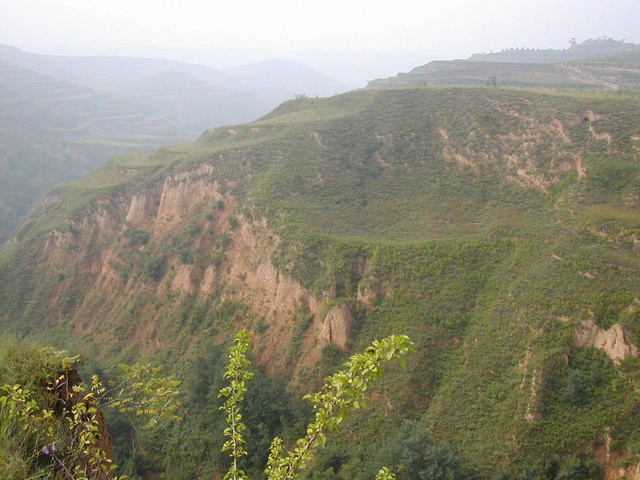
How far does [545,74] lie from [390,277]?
254 ft

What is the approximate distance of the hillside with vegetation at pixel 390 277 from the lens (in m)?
17.8

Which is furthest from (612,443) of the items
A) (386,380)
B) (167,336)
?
(167,336)

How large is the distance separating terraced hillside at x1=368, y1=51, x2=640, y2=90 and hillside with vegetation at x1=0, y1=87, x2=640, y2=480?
105ft

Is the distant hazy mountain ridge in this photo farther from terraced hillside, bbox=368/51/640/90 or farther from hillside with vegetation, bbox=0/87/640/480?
hillside with vegetation, bbox=0/87/640/480

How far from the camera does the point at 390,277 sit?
1019 inches

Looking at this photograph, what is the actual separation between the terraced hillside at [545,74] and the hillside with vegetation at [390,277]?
32.1 metres

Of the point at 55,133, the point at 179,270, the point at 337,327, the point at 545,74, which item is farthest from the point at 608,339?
the point at 55,133

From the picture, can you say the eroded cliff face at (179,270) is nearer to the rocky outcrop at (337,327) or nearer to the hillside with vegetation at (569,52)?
the rocky outcrop at (337,327)

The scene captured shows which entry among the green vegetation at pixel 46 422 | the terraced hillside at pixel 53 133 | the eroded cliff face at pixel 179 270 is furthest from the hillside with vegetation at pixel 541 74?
the terraced hillside at pixel 53 133

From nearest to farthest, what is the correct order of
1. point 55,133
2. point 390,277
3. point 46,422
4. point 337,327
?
point 46,422, point 337,327, point 390,277, point 55,133

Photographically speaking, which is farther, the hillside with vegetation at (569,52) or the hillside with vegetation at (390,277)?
the hillside with vegetation at (569,52)

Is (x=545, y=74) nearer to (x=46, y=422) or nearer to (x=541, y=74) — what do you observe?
(x=541, y=74)

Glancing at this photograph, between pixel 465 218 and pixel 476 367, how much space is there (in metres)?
12.8

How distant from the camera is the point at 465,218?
29891 mm
